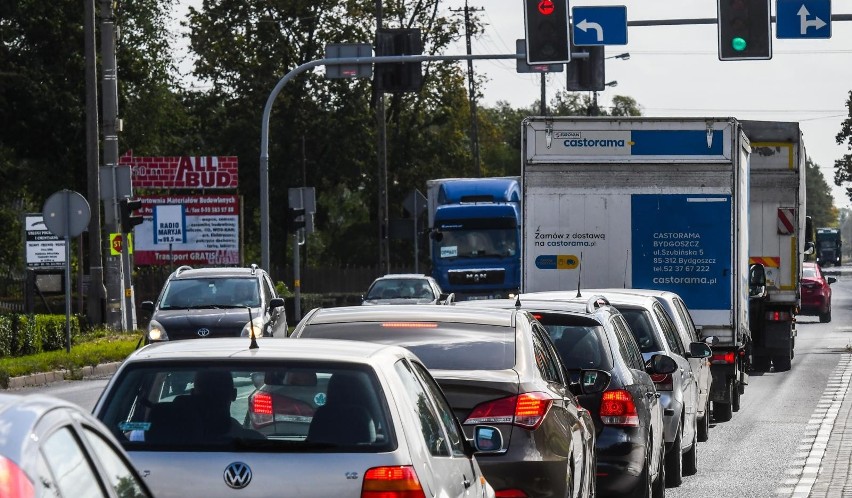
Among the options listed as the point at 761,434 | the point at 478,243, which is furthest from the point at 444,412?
the point at 478,243

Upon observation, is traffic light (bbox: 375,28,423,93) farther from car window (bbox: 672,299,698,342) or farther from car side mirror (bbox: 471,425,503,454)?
A: car side mirror (bbox: 471,425,503,454)

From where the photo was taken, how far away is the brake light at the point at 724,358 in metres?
19.2

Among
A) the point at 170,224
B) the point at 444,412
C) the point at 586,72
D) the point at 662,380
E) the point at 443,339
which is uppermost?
the point at 586,72

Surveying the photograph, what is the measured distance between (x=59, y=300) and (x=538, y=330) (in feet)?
162

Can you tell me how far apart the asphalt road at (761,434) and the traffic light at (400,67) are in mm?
6944

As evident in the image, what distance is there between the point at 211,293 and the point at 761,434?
9.71 m

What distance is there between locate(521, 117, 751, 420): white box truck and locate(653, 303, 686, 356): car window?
12.1ft

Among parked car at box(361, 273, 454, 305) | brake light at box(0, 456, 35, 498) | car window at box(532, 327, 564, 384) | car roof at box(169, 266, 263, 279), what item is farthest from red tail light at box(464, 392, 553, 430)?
parked car at box(361, 273, 454, 305)

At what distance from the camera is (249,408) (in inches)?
247

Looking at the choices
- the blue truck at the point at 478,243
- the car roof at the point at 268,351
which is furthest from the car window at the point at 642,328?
the blue truck at the point at 478,243

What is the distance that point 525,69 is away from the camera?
26031mm

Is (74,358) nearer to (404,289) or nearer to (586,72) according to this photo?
(586,72)

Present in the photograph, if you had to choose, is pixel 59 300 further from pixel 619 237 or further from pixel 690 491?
pixel 690 491

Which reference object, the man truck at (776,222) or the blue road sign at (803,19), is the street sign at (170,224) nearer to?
the man truck at (776,222)
